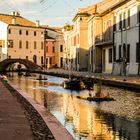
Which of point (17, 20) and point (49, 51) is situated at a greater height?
point (17, 20)

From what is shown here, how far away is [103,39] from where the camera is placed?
67.0 metres

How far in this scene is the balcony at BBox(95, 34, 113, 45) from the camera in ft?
205

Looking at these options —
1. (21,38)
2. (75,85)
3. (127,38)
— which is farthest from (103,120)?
(21,38)

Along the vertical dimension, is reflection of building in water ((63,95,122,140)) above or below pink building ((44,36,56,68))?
below

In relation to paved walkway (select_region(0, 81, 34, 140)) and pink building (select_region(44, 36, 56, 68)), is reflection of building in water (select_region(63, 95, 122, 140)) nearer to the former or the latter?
paved walkway (select_region(0, 81, 34, 140))

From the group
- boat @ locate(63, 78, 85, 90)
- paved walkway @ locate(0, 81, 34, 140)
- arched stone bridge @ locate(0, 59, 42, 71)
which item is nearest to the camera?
paved walkway @ locate(0, 81, 34, 140)

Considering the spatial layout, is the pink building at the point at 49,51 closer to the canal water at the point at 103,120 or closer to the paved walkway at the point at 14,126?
the canal water at the point at 103,120

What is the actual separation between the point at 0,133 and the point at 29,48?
111913mm

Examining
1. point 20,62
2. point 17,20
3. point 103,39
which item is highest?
point 17,20

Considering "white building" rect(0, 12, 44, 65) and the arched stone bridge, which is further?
"white building" rect(0, 12, 44, 65)

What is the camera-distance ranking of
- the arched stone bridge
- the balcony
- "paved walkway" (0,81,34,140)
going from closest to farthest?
1. "paved walkway" (0,81,34,140)
2. the balcony
3. the arched stone bridge

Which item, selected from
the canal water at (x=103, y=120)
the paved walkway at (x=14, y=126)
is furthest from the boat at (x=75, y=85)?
the paved walkway at (x=14, y=126)

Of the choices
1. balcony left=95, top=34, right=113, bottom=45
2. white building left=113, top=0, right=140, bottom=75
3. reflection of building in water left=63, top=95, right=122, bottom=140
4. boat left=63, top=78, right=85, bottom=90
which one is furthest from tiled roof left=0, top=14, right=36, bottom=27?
reflection of building in water left=63, top=95, right=122, bottom=140

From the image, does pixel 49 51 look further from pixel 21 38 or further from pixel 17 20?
pixel 17 20
